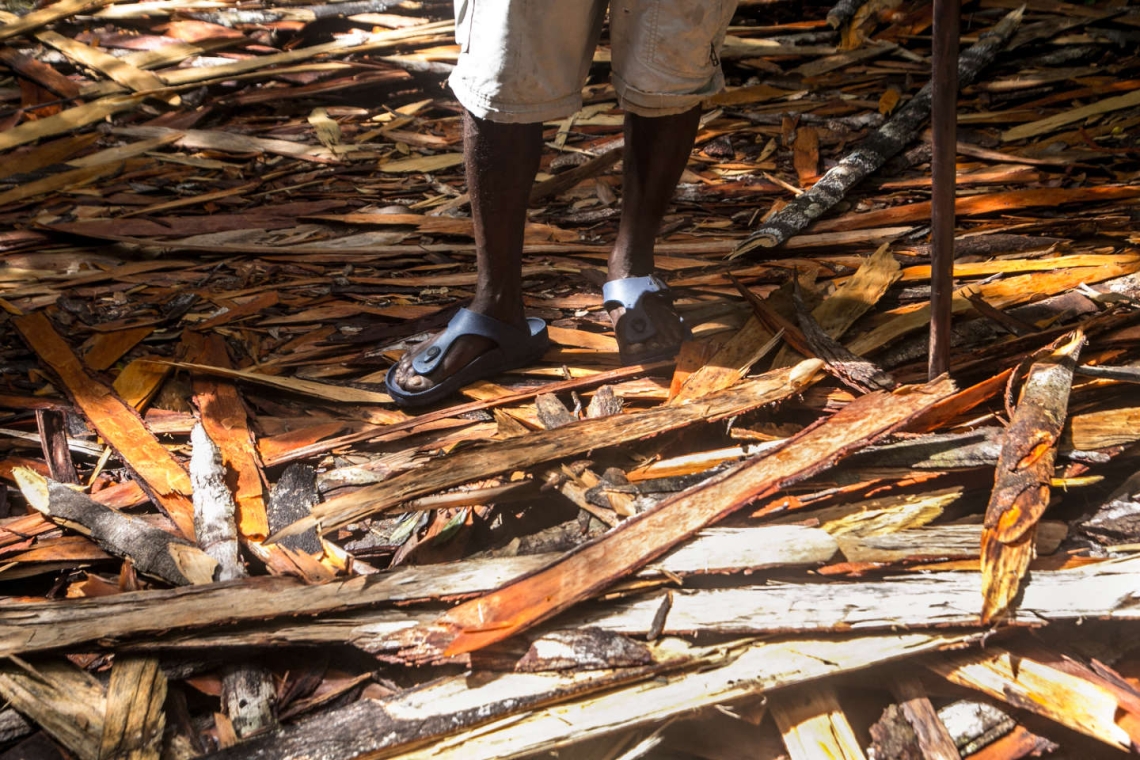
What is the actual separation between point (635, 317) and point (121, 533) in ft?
4.54

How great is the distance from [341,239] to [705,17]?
5.73 ft

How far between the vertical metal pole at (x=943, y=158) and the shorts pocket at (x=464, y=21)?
0.98 m

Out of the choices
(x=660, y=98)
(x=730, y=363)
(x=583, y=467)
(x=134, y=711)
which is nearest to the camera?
(x=134, y=711)

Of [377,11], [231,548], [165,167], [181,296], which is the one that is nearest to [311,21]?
[377,11]

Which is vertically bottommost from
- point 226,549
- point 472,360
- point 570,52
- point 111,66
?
point 226,549

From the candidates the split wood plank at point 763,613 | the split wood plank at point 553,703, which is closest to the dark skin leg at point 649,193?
the split wood plank at point 763,613

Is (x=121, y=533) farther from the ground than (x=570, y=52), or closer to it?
closer to it

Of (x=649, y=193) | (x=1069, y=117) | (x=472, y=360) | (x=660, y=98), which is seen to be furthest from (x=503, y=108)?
(x=1069, y=117)

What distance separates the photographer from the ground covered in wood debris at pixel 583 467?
1454 mm

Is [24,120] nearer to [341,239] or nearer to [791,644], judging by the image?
[341,239]

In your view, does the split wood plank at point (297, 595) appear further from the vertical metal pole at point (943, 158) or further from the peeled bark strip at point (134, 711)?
the vertical metal pole at point (943, 158)

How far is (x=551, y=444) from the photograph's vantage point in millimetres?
1981

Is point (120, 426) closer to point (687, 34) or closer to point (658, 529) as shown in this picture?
point (658, 529)

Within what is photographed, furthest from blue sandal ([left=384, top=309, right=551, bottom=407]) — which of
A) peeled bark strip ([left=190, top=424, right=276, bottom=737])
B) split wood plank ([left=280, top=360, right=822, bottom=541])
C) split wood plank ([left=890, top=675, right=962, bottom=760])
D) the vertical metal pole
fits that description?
split wood plank ([left=890, top=675, right=962, bottom=760])
